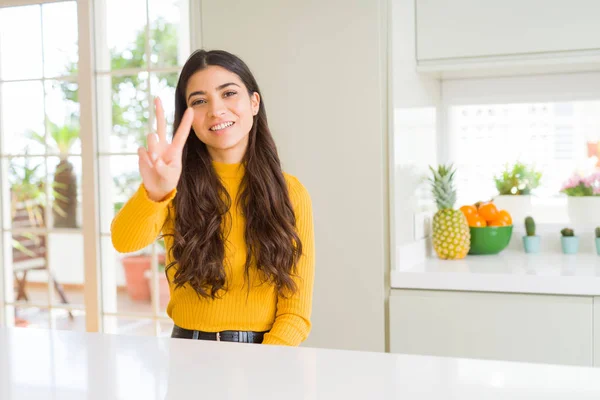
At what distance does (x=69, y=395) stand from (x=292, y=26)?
1.82 m

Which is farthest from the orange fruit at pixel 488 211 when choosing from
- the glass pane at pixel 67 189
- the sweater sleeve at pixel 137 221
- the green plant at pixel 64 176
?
the glass pane at pixel 67 189

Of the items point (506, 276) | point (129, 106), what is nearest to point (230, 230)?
point (506, 276)

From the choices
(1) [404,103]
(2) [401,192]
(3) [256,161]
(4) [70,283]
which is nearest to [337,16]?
(1) [404,103]

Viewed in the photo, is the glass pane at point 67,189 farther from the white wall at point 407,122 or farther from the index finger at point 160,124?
the index finger at point 160,124

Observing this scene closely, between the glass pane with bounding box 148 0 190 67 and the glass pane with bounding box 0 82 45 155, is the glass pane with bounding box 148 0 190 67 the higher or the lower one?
the higher one

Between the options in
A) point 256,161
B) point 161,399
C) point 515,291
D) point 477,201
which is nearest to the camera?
point 161,399

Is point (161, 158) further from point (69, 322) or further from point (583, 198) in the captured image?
point (69, 322)

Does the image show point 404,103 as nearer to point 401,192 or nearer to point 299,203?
point 401,192

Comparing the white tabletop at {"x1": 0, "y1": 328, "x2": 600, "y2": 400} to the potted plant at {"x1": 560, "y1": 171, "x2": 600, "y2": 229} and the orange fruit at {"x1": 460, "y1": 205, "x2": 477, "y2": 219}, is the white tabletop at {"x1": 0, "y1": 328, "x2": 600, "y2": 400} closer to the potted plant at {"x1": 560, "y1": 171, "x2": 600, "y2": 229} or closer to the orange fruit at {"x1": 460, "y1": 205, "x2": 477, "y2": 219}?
the orange fruit at {"x1": 460, "y1": 205, "x2": 477, "y2": 219}

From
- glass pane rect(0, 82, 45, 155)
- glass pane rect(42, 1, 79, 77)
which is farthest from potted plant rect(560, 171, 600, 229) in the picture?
glass pane rect(42, 1, 79, 77)

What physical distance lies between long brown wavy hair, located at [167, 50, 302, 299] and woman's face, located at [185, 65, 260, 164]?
0.03 m

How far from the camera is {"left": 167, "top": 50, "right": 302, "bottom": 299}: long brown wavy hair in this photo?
1.63 metres

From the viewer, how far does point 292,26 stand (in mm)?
2488

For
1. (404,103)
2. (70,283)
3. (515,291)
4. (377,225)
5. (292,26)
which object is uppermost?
(292,26)
